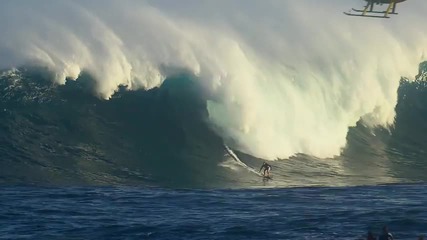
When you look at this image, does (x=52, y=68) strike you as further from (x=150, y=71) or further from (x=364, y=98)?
(x=364, y=98)

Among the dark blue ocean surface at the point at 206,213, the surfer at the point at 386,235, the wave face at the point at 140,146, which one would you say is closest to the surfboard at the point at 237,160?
the wave face at the point at 140,146

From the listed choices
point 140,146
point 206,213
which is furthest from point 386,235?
point 140,146

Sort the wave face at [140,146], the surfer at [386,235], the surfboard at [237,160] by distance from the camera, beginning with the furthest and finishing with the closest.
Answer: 1. the surfboard at [237,160]
2. the wave face at [140,146]
3. the surfer at [386,235]

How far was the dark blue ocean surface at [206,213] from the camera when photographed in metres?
22.5

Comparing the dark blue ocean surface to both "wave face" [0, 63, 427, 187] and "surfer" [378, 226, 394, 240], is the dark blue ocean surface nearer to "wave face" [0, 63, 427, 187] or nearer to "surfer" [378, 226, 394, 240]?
"surfer" [378, 226, 394, 240]

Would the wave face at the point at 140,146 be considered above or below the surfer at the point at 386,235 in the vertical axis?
above

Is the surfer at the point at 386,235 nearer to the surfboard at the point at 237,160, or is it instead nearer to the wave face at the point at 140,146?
the wave face at the point at 140,146

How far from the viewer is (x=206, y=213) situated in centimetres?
2480

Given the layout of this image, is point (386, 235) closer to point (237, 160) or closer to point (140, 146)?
point (237, 160)

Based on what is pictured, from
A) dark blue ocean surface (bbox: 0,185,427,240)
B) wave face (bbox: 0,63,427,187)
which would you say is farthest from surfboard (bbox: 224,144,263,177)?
dark blue ocean surface (bbox: 0,185,427,240)

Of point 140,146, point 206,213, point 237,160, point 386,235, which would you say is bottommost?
point 386,235

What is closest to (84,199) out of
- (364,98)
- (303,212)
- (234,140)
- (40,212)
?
(40,212)

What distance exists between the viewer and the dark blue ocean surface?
2245 centimetres

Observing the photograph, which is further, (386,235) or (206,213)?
(206,213)
